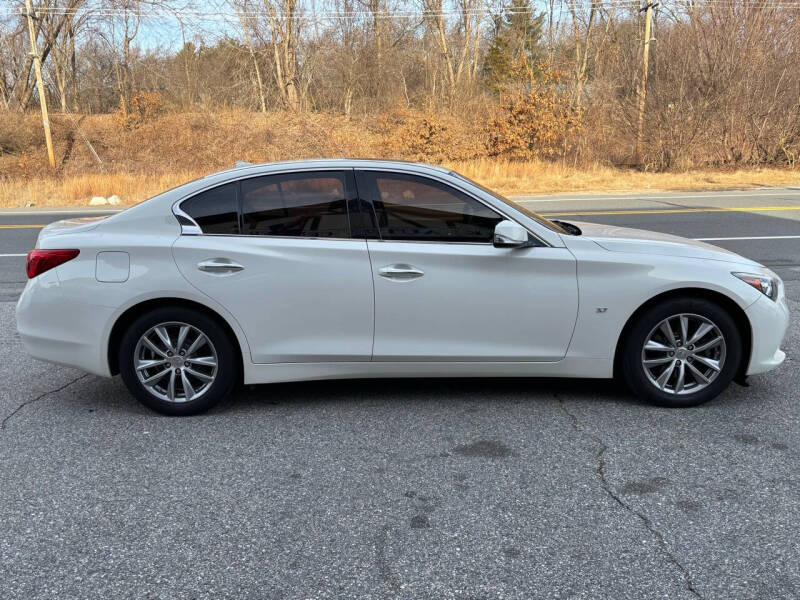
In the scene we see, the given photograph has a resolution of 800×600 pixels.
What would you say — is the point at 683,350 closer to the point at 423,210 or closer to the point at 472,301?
the point at 472,301

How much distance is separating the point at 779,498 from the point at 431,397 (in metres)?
2.12

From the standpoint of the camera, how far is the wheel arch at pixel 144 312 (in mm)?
4332

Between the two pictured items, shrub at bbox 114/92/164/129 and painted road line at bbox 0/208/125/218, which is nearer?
painted road line at bbox 0/208/125/218

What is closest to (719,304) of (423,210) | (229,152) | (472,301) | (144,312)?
(472,301)

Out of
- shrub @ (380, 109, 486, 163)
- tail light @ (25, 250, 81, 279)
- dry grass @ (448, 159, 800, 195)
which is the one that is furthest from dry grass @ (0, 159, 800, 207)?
tail light @ (25, 250, 81, 279)

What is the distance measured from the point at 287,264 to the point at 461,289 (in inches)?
41.5

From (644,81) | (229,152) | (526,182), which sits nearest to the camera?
(526,182)

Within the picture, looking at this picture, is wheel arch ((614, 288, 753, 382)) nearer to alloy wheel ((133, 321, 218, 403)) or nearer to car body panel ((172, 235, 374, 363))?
car body panel ((172, 235, 374, 363))

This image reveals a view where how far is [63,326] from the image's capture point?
4.36 metres

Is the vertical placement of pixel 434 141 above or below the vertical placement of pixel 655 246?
above

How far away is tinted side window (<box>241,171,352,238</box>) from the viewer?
174 inches

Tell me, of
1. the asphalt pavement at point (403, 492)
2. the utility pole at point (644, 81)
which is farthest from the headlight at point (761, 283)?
the utility pole at point (644, 81)

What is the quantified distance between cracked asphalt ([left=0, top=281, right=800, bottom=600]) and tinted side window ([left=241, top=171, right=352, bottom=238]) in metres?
1.15

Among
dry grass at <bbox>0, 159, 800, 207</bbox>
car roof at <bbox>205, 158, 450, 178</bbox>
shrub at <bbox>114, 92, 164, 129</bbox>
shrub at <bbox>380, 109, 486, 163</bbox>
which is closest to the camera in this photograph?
car roof at <bbox>205, 158, 450, 178</bbox>
